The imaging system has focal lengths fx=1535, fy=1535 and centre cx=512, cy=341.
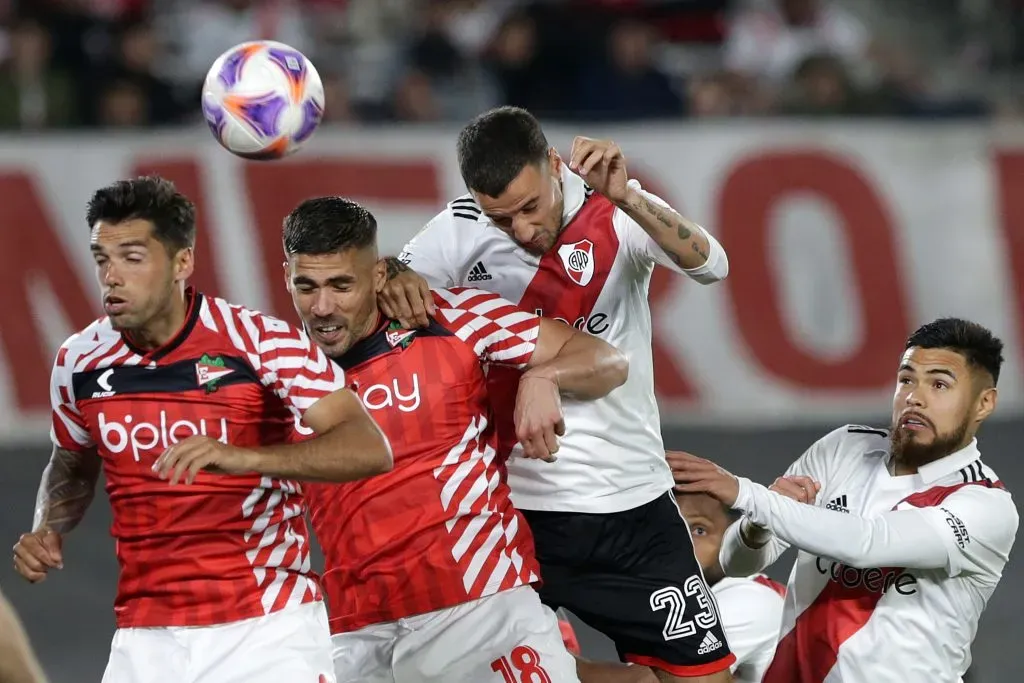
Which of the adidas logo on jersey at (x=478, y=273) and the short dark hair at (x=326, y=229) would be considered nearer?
the short dark hair at (x=326, y=229)

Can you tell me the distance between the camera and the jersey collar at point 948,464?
5.23 meters

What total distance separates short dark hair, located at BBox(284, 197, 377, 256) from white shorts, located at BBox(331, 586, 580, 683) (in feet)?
3.99

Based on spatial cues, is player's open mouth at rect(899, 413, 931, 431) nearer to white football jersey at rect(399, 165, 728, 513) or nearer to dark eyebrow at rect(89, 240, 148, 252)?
white football jersey at rect(399, 165, 728, 513)

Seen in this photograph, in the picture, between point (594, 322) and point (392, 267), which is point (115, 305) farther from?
point (594, 322)

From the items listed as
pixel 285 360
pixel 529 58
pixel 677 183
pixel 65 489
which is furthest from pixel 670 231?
pixel 529 58

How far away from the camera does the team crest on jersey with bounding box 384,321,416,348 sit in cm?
505

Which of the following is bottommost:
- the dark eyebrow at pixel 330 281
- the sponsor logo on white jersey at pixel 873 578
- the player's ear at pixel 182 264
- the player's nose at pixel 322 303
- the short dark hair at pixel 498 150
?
the sponsor logo on white jersey at pixel 873 578

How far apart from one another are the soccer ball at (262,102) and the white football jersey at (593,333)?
776 millimetres

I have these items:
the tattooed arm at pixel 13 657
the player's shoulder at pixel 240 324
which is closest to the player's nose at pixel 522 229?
the player's shoulder at pixel 240 324

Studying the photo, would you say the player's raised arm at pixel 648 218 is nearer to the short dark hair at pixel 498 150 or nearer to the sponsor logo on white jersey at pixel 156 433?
the short dark hair at pixel 498 150

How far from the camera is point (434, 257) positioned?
18.3ft

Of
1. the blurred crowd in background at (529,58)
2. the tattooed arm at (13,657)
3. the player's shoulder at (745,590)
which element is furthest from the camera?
the blurred crowd in background at (529,58)

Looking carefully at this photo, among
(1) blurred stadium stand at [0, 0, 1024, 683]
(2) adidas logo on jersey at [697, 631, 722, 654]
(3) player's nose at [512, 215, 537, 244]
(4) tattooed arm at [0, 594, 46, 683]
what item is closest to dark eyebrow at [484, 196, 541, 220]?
(3) player's nose at [512, 215, 537, 244]

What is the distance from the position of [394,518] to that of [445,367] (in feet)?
1.71
